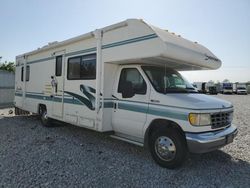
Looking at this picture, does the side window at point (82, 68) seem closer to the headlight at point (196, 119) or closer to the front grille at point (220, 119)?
the headlight at point (196, 119)

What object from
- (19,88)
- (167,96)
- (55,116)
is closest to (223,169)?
(167,96)

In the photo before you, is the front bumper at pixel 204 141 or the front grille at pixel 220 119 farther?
the front grille at pixel 220 119

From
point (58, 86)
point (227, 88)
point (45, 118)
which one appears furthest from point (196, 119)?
point (227, 88)

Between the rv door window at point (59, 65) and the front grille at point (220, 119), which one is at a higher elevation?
the rv door window at point (59, 65)

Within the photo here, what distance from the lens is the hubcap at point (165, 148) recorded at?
4645 mm

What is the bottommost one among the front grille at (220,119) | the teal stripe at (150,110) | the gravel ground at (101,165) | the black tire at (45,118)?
the gravel ground at (101,165)

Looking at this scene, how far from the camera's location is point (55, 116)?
7.80 meters

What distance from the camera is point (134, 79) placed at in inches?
216

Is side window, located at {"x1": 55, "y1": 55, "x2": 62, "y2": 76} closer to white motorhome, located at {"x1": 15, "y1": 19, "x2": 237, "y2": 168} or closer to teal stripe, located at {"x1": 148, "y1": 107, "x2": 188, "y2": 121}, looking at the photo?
white motorhome, located at {"x1": 15, "y1": 19, "x2": 237, "y2": 168}

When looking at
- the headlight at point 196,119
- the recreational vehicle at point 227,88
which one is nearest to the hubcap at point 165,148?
the headlight at point 196,119

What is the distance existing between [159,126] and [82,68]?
301 centimetres

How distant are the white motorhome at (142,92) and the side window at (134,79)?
24mm

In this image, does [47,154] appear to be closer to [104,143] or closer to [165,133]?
[104,143]

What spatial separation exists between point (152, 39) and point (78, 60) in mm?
2924
